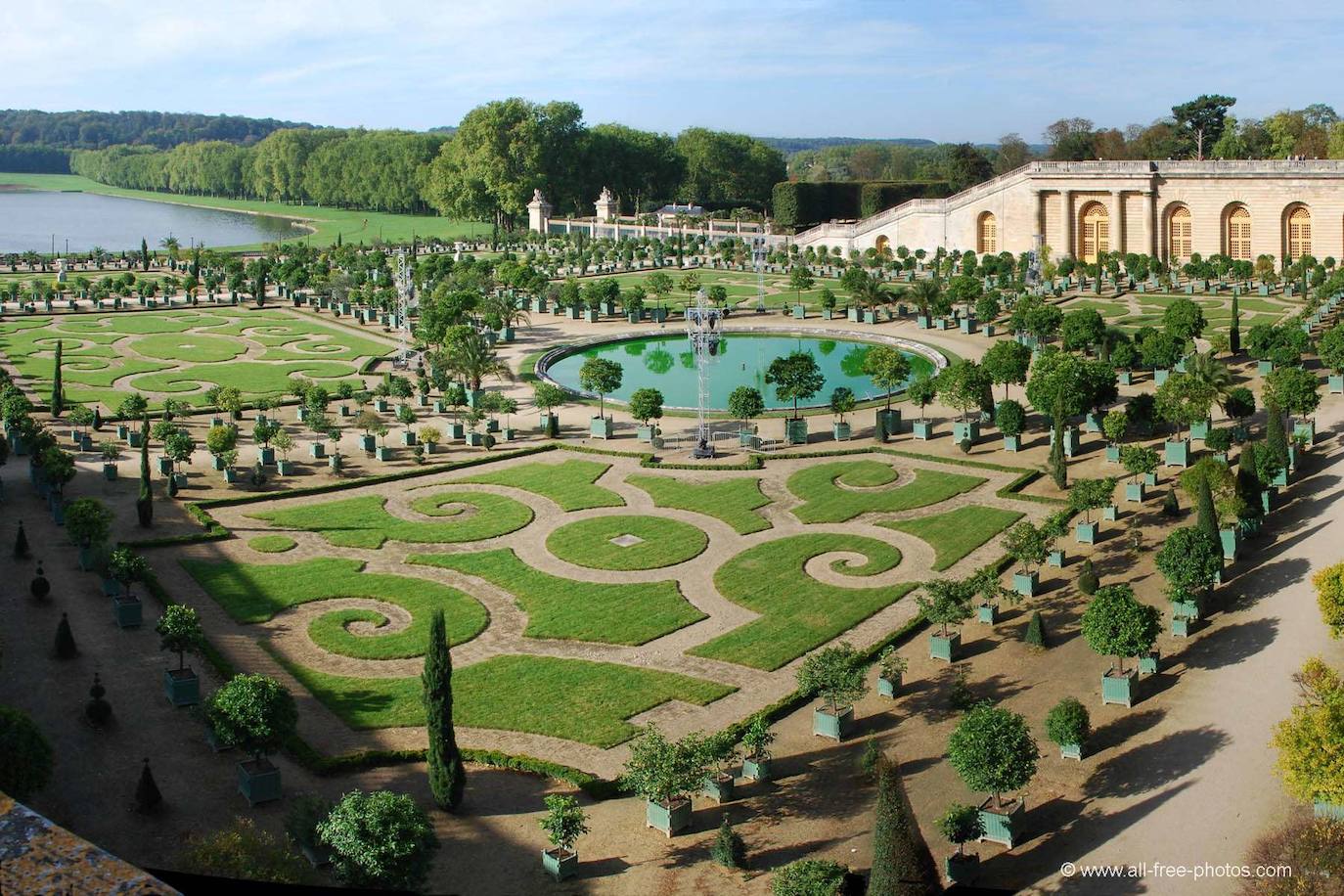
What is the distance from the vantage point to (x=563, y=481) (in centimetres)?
4453

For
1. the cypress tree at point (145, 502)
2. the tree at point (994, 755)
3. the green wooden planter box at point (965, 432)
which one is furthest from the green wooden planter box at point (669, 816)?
the green wooden planter box at point (965, 432)

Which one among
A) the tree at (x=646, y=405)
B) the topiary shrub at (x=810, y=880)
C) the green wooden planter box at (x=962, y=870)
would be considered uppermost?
the tree at (x=646, y=405)

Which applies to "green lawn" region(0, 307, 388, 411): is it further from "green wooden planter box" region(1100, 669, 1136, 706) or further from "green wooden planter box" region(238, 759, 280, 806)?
"green wooden planter box" region(1100, 669, 1136, 706)

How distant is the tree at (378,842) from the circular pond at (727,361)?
34.7 meters

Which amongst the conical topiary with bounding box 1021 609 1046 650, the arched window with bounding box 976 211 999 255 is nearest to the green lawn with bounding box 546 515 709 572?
the conical topiary with bounding box 1021 609 1046 650

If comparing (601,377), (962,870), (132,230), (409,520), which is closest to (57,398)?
(601,377)

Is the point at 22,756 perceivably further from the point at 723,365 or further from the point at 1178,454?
the point at 723,365

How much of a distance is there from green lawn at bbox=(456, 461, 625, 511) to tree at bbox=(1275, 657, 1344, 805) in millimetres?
23228

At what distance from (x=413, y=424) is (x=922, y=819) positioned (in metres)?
33.1

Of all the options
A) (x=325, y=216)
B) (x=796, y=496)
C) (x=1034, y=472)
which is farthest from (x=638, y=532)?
(x=325, y=216)

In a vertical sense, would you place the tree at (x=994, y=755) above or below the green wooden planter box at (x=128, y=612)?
below

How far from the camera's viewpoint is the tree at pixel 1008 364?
50375 mm

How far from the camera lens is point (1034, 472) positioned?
43344mm

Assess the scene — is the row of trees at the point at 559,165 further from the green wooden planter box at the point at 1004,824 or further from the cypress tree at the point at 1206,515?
the green wooden planter box at the point at 1004,824
